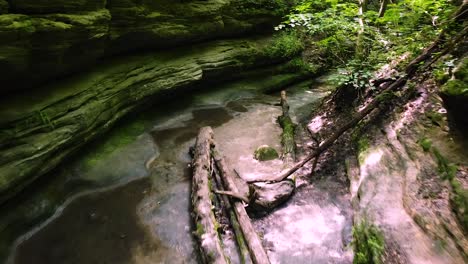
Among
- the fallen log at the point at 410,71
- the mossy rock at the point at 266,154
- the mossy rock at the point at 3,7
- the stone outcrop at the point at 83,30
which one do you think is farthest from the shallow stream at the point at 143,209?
the mossy rock at the point at 3,7

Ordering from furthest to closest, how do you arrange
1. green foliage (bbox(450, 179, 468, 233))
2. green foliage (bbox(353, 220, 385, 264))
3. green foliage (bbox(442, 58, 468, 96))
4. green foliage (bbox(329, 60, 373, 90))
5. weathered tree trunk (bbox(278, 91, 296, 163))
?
weathered tree trunk (bbox(278, 91, 296, 163)), green foliage (bbox(329, 60, 373, 90)), green foliage (bbox(442, 58, 468, 96)), green foliage (bbox(353, 220, 385, 264)), green foliage (bbox(450, 179, 468, 233))

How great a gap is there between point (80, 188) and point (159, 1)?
19.2ft

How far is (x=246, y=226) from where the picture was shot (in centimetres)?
521

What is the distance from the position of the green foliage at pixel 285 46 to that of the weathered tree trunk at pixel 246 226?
882 centimetres

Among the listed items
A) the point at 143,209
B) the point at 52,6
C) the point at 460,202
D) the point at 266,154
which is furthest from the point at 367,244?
the point at 52,6

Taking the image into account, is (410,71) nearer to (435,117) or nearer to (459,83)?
(435,117)

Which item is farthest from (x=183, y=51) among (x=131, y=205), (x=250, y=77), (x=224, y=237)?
(x=224, y=237)

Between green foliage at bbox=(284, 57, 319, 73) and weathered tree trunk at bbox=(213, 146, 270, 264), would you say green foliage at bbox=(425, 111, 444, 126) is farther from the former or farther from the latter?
green foliage at bbox=(284, 57, 319, 73)

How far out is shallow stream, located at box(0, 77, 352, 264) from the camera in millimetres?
5145

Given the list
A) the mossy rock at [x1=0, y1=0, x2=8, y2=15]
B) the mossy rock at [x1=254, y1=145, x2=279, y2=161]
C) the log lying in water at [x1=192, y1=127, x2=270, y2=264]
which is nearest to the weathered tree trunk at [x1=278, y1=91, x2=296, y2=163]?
the mossy rock at [x1=254, y1=145, x2=279, y2=161]

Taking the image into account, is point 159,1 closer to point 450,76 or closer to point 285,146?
point 285,146

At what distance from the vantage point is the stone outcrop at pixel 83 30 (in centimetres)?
535

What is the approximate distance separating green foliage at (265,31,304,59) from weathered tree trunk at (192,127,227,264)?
777 centimetres

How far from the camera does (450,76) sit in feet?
16.8
